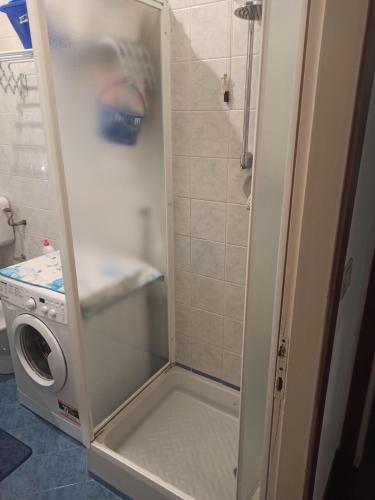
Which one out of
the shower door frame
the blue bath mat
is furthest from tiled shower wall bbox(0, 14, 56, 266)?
the blue bath mat

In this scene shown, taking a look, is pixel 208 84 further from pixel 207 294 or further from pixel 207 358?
pixel 207 358

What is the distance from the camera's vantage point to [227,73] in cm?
159

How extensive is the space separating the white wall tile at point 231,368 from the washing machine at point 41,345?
820 mm

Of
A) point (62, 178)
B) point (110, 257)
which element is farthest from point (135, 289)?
point (62, 178)

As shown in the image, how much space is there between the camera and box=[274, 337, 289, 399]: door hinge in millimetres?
743

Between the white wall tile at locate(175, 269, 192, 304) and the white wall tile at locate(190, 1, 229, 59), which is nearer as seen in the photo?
the white wall tile at locate(190, 1, 229, 59)

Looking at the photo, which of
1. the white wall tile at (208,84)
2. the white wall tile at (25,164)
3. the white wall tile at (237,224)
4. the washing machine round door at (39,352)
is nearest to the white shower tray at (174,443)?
the washing machine round door at (39,352)

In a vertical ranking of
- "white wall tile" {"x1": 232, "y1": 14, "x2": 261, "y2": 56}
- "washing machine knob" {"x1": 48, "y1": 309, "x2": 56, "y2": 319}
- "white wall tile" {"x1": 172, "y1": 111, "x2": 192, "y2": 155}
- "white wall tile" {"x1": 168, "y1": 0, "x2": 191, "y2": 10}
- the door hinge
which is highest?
"white wall tile" {"x1": 168, "y1": 0, "x2": 191, "y2": 10}

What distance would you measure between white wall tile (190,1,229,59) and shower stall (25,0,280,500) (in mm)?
144

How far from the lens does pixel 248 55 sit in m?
1.43

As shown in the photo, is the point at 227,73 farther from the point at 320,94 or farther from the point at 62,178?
the point at 320,94

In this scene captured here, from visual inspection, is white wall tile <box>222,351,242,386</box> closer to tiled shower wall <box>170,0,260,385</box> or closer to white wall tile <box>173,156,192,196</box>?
tiled shower wall <box>170,0,260,385</box>

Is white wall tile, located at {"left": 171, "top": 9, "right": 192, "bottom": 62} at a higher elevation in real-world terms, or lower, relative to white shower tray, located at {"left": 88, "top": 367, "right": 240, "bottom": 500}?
higher

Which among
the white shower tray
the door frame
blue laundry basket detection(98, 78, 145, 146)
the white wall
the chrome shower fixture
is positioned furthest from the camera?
the white shower tray
